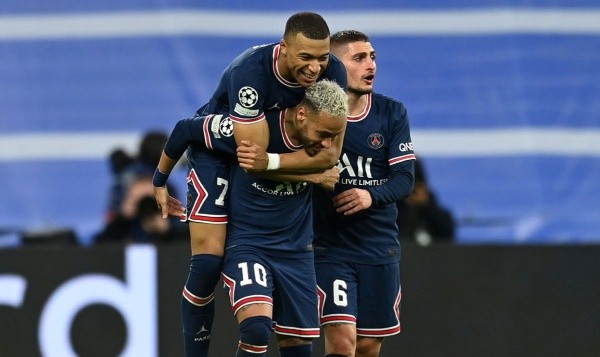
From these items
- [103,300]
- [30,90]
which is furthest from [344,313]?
[30,90]

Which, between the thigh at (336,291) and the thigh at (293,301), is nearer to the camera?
the thigh at (293,301)

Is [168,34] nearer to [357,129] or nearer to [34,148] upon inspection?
[34,148]

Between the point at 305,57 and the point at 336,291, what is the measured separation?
137 centimetres

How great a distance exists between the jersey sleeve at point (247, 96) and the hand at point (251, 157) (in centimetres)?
11

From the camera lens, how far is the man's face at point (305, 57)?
6.17 metres

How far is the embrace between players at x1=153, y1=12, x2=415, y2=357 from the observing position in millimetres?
6305

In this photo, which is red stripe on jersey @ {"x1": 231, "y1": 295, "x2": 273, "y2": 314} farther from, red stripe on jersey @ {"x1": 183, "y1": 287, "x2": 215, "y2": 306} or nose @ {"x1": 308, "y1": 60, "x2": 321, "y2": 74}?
nose @ {"x1": 308, "y1": 60, "x2": 321, "y2": 74}

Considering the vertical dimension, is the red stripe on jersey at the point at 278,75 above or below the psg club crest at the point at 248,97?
above

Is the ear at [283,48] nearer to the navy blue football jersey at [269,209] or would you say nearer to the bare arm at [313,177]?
the navy blue football jersey at [269,209]

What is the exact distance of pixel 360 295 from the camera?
709cm

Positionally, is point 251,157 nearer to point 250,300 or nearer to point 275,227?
point 275,227

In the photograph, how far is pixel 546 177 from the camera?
9773 millimetres

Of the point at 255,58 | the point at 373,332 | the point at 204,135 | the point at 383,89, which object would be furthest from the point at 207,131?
the point at 383,89

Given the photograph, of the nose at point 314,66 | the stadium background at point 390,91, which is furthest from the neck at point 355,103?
the stadium background at point 390,91
